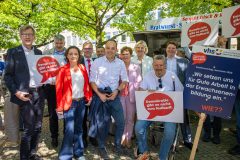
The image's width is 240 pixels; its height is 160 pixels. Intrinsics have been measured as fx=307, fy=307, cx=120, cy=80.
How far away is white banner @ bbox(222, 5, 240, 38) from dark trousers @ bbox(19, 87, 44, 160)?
3425mm

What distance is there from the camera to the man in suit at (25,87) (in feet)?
14.8

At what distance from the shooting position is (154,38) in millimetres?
10898

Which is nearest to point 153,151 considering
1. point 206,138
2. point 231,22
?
point 206,138

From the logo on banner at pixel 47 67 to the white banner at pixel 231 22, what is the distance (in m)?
3.07

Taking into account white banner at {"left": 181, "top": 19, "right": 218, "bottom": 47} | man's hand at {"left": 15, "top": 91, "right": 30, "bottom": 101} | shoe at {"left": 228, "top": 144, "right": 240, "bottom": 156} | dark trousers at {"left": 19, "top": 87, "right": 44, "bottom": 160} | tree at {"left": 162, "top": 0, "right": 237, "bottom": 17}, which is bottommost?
shoe at {"left": 228, "top": 144, "right": 240, "bottom": 156}

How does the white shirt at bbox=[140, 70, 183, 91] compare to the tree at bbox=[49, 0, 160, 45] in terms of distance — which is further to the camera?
the tree at bbox=[49, 0, 160, 45]

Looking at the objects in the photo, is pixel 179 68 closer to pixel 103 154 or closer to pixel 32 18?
pixel 103 154

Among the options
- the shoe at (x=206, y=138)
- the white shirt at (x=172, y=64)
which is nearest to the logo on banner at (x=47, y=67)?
the white shirt at (x=172, y=64)

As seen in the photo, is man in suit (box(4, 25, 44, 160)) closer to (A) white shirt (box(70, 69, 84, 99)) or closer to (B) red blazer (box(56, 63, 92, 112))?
(B) red blazer (box(56, 63, 92, 112))

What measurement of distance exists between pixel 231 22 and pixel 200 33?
72 centimetres

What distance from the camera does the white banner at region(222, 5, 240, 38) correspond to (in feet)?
17.6

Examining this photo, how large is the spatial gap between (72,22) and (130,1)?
12.6 feet

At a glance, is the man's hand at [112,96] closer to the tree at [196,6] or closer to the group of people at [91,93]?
the group of people at [91,93]

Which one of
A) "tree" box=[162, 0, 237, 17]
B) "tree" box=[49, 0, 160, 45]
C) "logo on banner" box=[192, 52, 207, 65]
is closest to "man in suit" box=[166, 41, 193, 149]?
"logo on banner" box=[192, 52, 207, 65]
